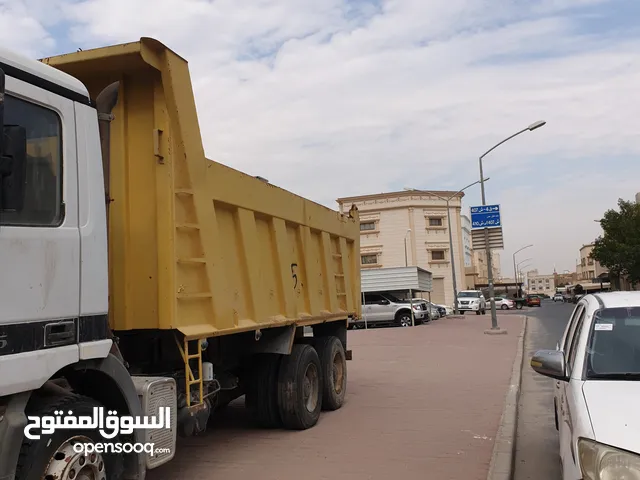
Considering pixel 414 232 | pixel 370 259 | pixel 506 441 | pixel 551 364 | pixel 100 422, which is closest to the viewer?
pixel 100 422

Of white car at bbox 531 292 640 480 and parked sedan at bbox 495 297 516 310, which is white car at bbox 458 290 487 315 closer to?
parked sedan at bbox 495 297 516 310

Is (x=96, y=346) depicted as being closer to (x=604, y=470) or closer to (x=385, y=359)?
(x=604, y=470)

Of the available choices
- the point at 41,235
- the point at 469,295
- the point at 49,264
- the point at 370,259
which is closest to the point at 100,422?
the point at 49,264

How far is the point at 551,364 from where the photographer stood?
4301 mm

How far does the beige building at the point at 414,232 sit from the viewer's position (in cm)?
5472

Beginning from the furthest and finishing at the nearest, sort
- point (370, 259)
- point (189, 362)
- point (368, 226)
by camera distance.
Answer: point (370, 259) < point (368, 226) < point (189, 362)

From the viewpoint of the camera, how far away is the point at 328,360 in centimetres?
845

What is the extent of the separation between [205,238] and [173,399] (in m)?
1.35

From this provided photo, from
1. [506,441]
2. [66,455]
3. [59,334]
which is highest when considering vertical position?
[59,334]

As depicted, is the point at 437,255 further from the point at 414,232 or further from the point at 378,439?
the point at 378,439

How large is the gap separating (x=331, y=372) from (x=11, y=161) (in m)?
6.27

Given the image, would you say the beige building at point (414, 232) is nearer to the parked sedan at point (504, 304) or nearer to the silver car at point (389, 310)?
the parked sedan at point (504, 304)

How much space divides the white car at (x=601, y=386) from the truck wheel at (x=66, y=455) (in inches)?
108

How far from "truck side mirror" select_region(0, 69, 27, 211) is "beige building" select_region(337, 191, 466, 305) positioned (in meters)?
51.6
